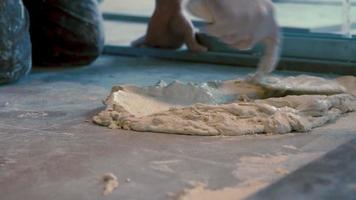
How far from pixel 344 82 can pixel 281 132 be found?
71 centimetres

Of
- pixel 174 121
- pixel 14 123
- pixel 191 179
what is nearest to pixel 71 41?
pixel 14 123

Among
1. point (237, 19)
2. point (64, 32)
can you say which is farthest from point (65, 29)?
point (237, 19)

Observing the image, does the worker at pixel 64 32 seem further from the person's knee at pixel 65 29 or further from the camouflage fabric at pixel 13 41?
the camouflage fabric at pixel 13 41

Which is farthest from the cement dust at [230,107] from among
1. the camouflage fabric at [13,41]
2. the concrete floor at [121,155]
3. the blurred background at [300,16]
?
the blurred background at [300,16]

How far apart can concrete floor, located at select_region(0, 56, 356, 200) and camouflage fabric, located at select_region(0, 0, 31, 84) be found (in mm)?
366

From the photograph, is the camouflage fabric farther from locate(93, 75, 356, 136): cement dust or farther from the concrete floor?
locate(93, 75, 356, 136): cement dust

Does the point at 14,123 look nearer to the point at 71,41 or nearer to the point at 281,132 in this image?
the point at 281,132

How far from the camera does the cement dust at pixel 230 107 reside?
1934 millimetres

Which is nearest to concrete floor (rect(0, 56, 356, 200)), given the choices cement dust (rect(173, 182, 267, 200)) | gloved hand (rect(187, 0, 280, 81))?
cement dust (rect(173, 182, 267, 200))

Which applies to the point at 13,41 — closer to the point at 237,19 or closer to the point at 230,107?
the point at 230,107

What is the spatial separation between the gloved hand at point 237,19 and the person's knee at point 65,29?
1358 mm

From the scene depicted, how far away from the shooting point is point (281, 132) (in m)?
1.92

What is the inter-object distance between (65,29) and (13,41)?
0.45 m

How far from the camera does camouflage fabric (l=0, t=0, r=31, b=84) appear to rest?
106 inches
